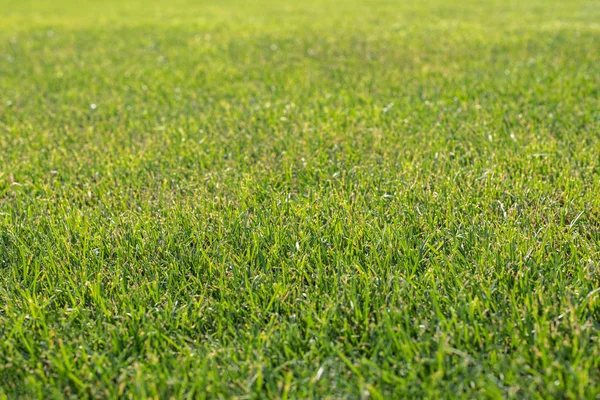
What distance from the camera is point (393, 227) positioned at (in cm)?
263

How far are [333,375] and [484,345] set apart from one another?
19.9 inches

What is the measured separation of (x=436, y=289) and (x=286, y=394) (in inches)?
29.1

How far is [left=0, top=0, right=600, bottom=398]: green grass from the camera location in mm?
1858

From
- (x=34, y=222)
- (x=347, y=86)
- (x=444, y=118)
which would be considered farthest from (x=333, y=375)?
(x=347, y=86)

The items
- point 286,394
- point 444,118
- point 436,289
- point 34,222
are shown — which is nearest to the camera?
point 286,394

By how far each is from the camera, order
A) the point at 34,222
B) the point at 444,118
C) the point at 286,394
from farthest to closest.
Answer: the point at 444,118 → the point at 34,222 → the point at 286,394

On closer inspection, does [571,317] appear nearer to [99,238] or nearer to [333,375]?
[333,375]

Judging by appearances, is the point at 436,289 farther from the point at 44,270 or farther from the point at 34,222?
the point at 34,222

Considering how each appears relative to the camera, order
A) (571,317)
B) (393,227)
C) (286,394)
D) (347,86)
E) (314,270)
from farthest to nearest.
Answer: (347,86), (393,227), (314,270), (571,317), (286,394)

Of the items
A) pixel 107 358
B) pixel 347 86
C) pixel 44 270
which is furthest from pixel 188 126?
pixel 107 358

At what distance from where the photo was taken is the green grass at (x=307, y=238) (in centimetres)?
186

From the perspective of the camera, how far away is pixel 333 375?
183cm

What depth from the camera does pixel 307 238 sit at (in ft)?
8.58

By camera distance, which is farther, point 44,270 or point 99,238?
point 99,238
